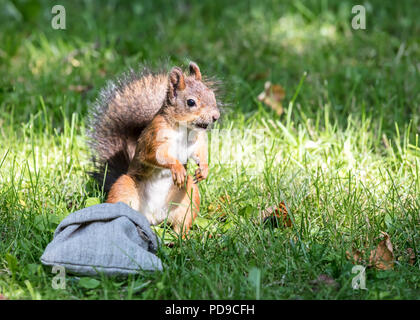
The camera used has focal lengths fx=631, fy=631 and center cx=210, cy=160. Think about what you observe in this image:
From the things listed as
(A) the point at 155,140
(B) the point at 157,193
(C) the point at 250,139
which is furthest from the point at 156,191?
(C) the point at 250,139

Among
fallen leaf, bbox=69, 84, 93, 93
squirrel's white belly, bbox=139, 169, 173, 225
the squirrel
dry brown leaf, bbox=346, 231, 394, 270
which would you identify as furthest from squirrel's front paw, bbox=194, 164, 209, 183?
fallen leaf, bbox=69, 84, 93, 93

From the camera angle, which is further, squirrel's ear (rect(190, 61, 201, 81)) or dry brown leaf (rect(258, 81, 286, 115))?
dry brown leaf (rect(258, 81, 286, 115))

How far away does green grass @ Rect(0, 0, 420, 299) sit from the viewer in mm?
2090

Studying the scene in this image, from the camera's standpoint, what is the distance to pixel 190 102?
2.36 metres

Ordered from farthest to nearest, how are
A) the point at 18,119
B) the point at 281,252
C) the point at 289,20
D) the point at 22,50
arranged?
the point at 289,20 < the point at 22,50 < the point at 18,119 < the point at 281,252

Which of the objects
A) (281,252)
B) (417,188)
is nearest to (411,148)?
(417,188)

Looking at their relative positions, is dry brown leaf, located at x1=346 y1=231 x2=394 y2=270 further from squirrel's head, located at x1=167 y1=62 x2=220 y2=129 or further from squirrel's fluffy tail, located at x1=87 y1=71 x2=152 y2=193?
squirrel's fluffy tail, located at x1=87 y1=71 x2=152 y2=193

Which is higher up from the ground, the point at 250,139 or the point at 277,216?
the point at 250,139

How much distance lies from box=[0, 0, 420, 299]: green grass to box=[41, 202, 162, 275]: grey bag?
0.15 ft

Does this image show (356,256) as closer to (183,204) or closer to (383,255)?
(383,255)

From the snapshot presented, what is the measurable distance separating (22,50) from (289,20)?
1.95 meters

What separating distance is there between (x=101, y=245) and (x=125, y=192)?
0.42m

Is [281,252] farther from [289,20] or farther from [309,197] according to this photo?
[289,20]
